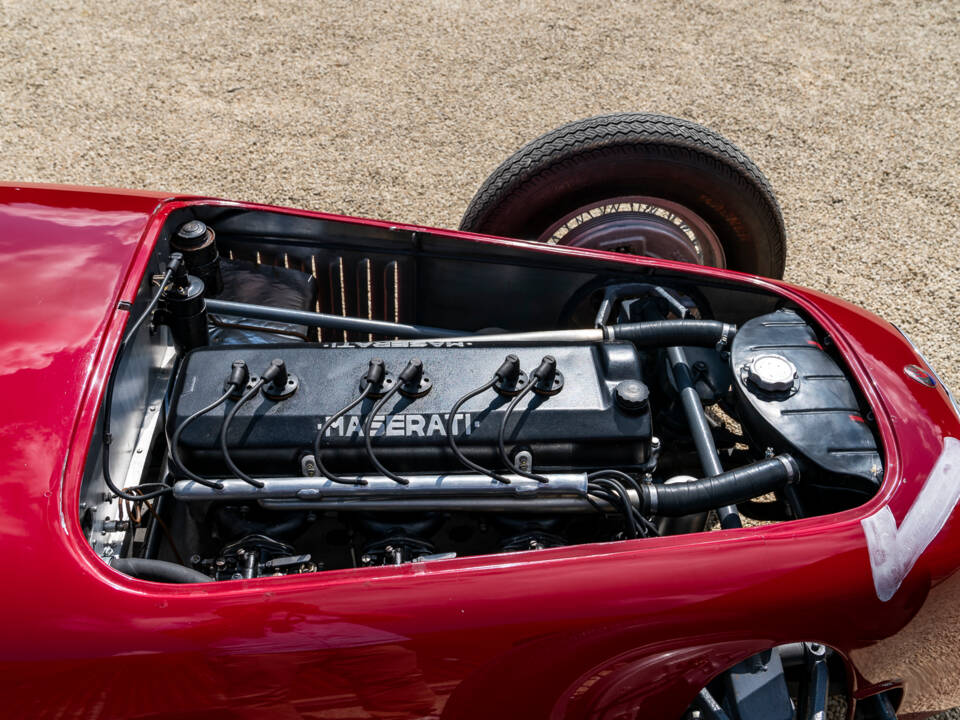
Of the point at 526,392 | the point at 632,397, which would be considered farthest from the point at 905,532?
the point at 526,392

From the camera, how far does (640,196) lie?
307cm

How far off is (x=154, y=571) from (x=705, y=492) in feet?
4.06

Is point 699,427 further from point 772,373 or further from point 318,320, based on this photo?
point 318,320

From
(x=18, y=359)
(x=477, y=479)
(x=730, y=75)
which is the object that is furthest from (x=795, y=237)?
(x=18, y=359)

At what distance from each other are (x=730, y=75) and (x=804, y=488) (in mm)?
3702

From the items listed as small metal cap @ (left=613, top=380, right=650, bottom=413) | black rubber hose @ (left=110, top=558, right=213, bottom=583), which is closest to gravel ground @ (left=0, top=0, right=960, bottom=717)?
small metal cap @ (left=613, top=380, right=650, bottom=413)

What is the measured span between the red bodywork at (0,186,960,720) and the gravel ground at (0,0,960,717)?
2.24 m

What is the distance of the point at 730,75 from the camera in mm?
5105

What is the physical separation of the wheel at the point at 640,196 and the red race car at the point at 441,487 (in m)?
0.48

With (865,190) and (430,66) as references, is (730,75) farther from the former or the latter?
(430,66)

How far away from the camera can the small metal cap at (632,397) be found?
206 centimetres

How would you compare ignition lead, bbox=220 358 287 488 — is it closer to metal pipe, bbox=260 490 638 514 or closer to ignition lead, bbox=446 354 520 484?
metal pipe, bbox=260 490 638 514

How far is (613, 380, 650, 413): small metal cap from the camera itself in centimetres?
206

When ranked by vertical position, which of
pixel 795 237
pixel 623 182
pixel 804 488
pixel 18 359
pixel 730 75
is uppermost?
pixel 730 75
